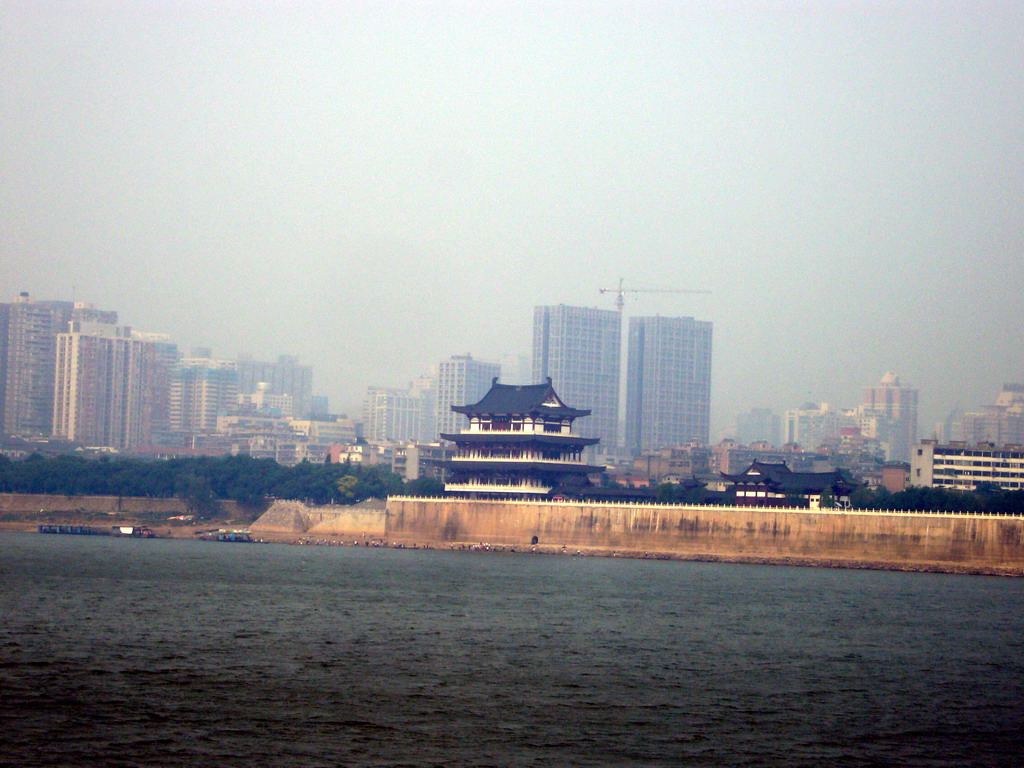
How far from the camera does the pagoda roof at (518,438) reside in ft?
316

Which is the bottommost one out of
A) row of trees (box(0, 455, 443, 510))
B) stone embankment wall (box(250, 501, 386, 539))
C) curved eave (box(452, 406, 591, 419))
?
stone embankment wall (box(250, 501, 386, 539))

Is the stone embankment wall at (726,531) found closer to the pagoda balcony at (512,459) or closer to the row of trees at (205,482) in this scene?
the pagoda balcony at (512,459)

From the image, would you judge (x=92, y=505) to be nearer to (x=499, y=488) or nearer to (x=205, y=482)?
(x=205, y=482)

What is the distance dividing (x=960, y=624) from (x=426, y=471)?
92387 millimetres

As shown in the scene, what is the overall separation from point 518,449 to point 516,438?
1295 millimetres

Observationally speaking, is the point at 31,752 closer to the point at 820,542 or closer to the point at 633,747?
the point at 633,747

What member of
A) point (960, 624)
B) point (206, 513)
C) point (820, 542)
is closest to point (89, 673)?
point (960, 624)

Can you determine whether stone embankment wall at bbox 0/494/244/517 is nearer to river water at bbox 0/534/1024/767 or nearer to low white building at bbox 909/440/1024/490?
river water at bbox 0/534/1024/767

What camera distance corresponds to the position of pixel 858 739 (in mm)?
29203

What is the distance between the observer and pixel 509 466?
9575 cm

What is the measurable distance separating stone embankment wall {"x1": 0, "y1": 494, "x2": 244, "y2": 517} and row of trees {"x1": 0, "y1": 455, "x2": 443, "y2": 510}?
71cm

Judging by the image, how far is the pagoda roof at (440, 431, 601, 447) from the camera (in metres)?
96.4

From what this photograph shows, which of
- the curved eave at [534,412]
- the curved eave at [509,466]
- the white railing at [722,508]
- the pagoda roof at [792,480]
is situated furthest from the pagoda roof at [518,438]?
the pagoda roof at [792,480]

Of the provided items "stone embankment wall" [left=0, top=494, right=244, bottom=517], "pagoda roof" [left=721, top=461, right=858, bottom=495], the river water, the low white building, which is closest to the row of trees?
"stone embankment wall" [left=0, top=494, right=244, bottom=517]
